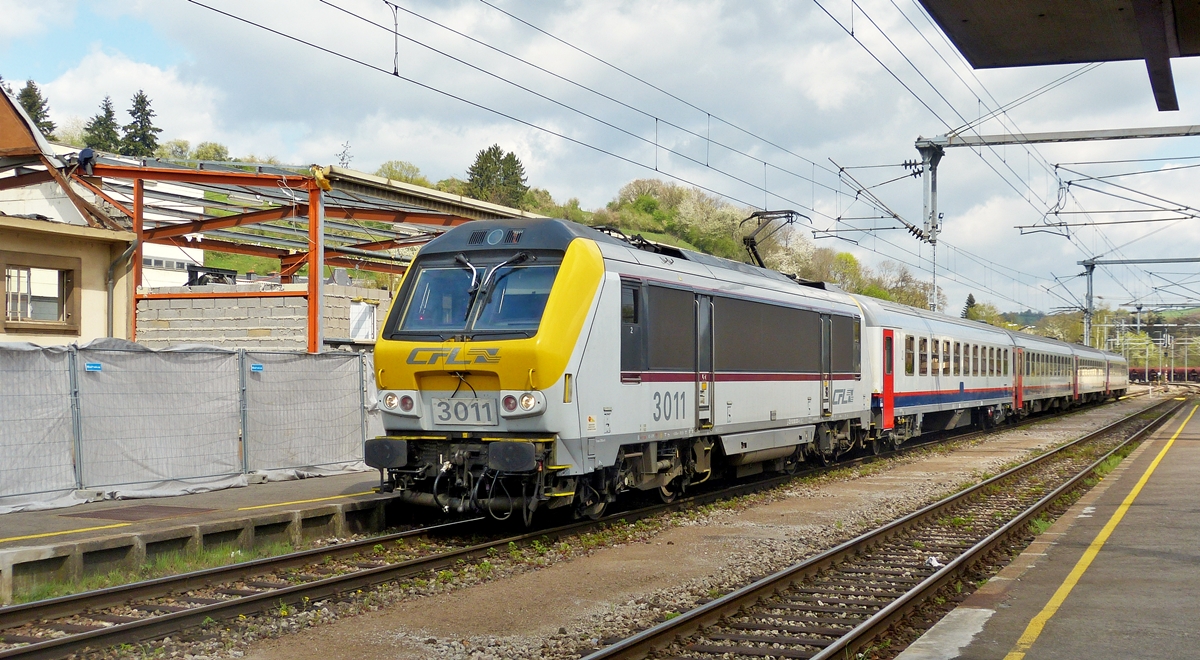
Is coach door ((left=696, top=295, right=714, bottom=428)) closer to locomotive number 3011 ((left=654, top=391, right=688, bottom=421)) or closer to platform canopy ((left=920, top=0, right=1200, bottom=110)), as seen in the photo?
locomotive number 3011 ((left=654, top=391, right=688, bottom=421))

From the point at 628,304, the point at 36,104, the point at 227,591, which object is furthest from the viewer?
the point at 36,104

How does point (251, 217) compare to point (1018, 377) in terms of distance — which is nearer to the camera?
point (251, 217)

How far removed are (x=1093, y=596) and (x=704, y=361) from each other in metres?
6.00

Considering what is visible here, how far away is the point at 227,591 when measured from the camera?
8.79m

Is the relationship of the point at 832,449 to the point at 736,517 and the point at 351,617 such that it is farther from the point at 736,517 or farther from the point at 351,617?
the point at 351,617

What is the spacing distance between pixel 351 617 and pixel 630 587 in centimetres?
244

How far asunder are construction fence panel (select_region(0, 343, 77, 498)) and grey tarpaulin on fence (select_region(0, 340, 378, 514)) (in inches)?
0.4

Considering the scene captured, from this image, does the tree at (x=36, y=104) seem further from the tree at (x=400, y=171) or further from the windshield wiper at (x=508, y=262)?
the windshield wiper at (x=508, y=262)

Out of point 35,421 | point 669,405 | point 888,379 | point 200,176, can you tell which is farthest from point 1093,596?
point 200,176

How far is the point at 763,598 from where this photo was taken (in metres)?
8.70

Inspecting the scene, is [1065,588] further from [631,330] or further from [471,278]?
[471,278]

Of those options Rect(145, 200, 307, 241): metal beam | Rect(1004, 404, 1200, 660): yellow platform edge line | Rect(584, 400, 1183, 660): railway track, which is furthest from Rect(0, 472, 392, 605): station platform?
Rect(145, 200, 307, 241): metal beam

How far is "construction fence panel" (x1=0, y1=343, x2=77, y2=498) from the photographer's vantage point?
459 inches

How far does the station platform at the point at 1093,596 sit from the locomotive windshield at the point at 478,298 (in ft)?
16.9
